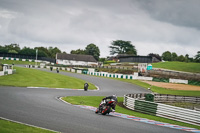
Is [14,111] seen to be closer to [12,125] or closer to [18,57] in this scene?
[12,125]

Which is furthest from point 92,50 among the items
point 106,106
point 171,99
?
point 106,106

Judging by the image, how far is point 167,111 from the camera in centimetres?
1881

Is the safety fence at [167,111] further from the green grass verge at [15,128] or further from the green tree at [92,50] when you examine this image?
the green tree at [92,50]

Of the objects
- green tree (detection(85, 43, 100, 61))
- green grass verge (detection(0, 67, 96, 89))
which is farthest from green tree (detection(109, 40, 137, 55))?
green grass verge (detection(0, 67, 96, 89))

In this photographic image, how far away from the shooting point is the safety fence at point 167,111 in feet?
55.8

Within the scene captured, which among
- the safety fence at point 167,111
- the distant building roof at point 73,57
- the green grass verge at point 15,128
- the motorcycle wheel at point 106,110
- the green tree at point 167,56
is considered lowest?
the safety fence at point 167,111

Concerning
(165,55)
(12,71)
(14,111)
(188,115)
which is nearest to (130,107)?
(188,115)

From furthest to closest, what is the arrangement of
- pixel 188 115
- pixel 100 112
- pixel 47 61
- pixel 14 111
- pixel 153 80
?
pixel 47 61, pixel 153 80, pixel 188 115, pixel 100 112, pixel 14 111

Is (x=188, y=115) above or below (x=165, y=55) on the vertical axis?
below

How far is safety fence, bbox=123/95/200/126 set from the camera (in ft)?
55.8

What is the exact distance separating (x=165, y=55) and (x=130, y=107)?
17817 cm

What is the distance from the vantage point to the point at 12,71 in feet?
153

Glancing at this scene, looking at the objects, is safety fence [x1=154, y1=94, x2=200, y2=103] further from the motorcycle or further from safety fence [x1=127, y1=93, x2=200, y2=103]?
the motorcycle

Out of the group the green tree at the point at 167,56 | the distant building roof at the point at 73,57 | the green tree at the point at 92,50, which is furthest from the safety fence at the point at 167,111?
the green tree at the point at 167,56
